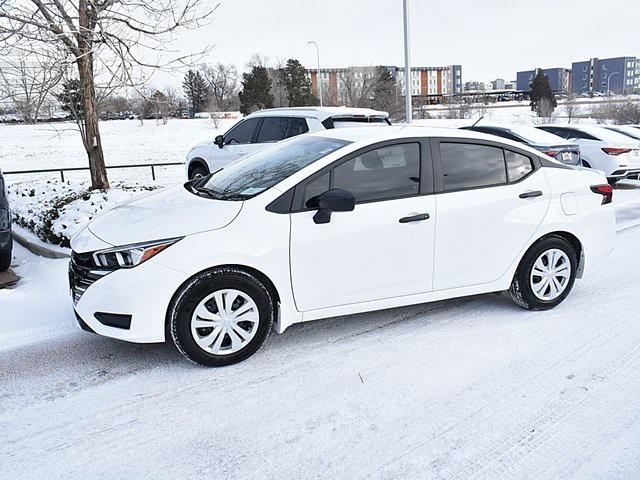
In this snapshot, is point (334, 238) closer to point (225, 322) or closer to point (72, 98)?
point (225, 322)

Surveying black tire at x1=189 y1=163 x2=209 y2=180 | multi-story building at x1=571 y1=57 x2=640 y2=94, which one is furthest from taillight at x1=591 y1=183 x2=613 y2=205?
multi-story building at x1=571 y1=57 x2=640 y2=94

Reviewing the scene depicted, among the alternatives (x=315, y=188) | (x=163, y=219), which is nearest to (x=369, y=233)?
(x=315, y=188)

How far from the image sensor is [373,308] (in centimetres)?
423

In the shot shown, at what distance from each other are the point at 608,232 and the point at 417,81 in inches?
5623

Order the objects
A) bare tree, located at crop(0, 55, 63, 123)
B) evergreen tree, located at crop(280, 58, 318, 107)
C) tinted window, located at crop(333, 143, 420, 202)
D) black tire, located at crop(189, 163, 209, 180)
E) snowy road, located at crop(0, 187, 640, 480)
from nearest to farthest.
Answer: snowy road, located at crop(0, 187, 640, 480) → tinted window, located at crop(333, 143, 420, 202) → bare tree, located at crop(0, 55, 63, 123) → black tire, located at crop(189, 163, 209, 180) → evergreen tree, located at crop(280, 58, 318, 107)

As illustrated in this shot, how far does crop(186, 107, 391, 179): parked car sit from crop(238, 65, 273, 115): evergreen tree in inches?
2218

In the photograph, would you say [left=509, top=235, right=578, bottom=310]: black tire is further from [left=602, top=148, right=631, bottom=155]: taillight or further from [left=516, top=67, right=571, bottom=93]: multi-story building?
[left=516, top=67, right=571, bottom=93]: multi-story building

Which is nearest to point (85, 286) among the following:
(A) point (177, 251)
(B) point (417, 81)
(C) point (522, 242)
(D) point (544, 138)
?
(A) point (177, 251)

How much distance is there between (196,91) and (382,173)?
68079mm

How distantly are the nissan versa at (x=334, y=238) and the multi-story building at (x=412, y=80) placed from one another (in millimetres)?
57196

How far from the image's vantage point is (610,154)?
40.1ft

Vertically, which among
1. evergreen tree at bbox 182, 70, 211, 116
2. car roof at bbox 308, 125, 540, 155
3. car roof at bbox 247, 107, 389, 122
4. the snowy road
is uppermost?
evergreen tree at bbox 182, 70, 211, 116

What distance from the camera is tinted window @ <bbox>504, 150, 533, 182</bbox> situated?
4688 mm

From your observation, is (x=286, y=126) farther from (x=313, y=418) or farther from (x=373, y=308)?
(x=313, y=418)
